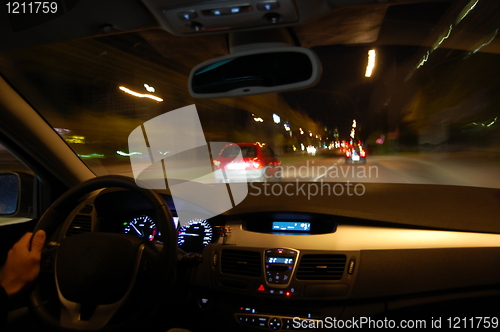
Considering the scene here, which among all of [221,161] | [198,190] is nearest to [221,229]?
[198,190]

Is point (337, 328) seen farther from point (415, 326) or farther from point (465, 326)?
point (465, 326)

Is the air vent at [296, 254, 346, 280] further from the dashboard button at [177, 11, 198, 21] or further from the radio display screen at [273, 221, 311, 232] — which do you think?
the dashboard button at [177, 11, 198, 21]

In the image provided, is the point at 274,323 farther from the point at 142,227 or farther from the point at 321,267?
the point at 142,227

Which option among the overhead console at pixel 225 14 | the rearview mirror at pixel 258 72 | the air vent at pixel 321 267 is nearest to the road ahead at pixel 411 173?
the air vent at pixel 321 267

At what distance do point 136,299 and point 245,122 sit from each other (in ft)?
77.8

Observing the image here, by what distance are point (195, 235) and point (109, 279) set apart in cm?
128

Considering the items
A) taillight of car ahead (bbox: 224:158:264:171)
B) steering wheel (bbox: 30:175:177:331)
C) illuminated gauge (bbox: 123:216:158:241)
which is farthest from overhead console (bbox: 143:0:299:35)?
taillight of car ahead (bbox: 224:158:264:171)

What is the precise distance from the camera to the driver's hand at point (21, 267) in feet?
7.27

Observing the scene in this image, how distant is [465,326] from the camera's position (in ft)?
9.63

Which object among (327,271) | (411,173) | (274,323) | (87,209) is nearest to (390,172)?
(411,173)

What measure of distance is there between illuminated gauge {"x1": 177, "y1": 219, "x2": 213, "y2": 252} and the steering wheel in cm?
105

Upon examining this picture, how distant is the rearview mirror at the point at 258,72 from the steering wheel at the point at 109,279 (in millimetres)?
1143

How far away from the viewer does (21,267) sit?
223 cm

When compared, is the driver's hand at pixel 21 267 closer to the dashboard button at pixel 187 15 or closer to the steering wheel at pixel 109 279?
the steering wheel at pixel 109 279
